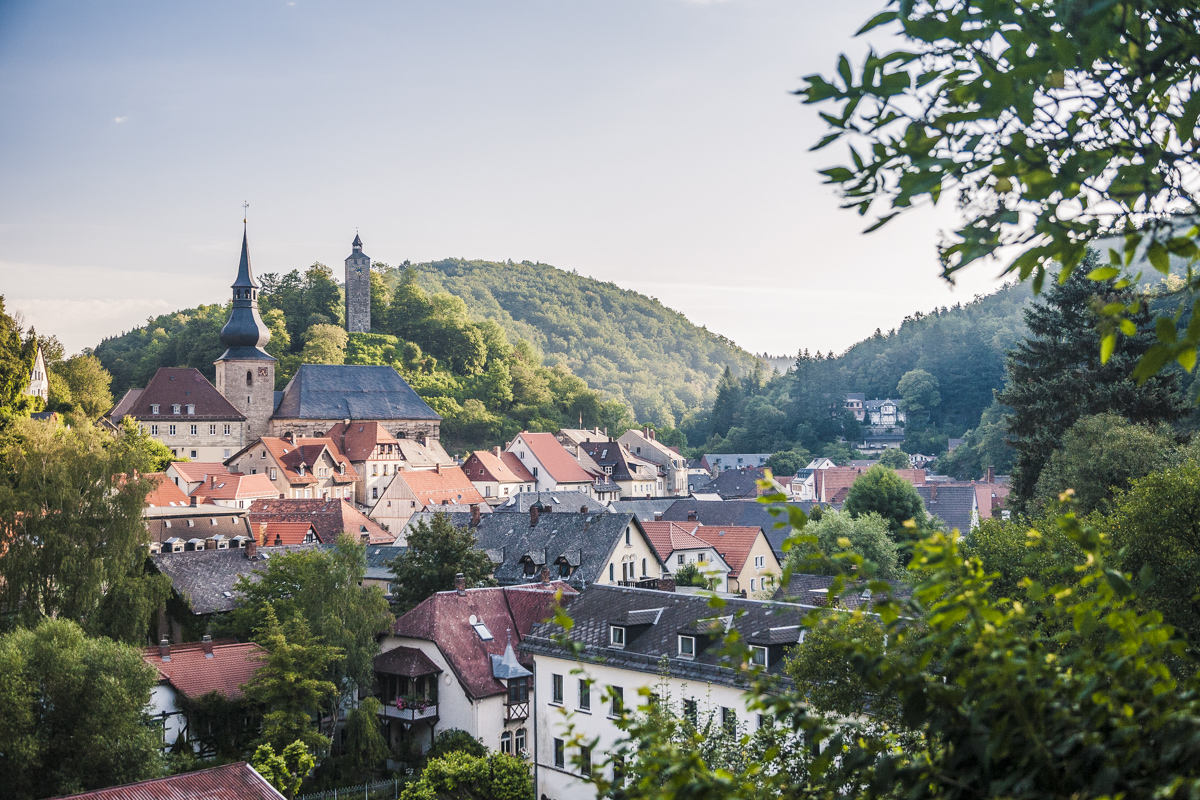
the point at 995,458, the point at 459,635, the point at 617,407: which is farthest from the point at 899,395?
the point at 459,635

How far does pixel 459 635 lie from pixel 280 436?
62.7 meters

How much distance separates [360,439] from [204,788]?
6404 cm

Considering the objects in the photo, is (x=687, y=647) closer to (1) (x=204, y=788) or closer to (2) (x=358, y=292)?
(1) (x=204, y=788)

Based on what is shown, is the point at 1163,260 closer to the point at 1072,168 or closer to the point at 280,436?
the point at 1072,168

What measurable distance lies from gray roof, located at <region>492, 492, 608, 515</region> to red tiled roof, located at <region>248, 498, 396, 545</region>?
7.34 m

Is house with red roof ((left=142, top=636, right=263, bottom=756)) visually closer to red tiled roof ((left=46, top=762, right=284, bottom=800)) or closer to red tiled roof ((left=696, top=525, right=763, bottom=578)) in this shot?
red tiled roof ((left=46, top=762, right=284, bottom=800))

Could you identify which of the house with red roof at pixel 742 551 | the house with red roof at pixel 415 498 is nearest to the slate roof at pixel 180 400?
the house with red roof at pixel 415 498

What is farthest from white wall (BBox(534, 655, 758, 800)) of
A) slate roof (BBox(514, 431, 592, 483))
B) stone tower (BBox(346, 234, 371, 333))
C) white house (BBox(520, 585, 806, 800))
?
stone tower (BBox(346, 234, 371, 333))

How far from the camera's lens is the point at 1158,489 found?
15.4 meters

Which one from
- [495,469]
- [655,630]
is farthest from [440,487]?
[655,630]

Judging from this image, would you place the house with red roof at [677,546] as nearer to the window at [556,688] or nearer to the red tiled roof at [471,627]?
the red tiled roof at [471,627]

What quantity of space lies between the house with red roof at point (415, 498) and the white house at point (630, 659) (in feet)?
118

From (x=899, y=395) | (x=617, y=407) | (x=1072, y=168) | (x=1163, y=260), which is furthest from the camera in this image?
(x=899, y=395)

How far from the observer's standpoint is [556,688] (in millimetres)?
25188
